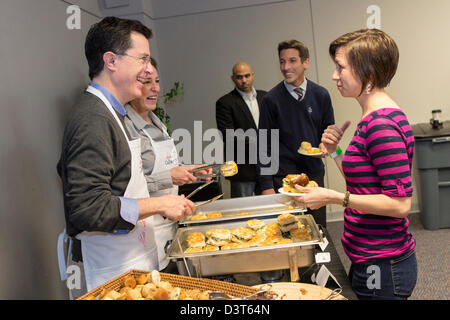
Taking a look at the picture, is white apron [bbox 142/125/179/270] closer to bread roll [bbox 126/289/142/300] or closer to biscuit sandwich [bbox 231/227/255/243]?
biscuit sandwich [bbox 231/227/255/243]

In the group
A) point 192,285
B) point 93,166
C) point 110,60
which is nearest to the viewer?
point 192,285

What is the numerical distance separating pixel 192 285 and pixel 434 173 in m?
3.60

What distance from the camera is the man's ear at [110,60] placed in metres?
1.49

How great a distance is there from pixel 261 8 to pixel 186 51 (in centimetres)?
102

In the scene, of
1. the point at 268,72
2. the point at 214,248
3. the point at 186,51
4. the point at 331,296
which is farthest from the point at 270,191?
the point at 186,51

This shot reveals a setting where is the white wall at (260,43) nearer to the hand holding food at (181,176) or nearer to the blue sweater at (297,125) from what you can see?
the hand holding food at (181,176)

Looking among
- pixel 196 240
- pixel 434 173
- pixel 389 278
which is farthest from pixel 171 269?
pixel 434 173

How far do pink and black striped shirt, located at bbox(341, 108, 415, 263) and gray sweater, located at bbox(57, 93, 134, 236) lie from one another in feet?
2.74

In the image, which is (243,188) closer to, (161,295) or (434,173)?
(434,173)

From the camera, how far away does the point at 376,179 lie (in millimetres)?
1400

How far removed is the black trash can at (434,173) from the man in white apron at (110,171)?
10.8 ft

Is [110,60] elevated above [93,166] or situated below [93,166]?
above

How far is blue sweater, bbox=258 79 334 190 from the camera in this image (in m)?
2.85

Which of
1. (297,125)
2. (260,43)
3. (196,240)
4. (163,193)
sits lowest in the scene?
(196,240)
